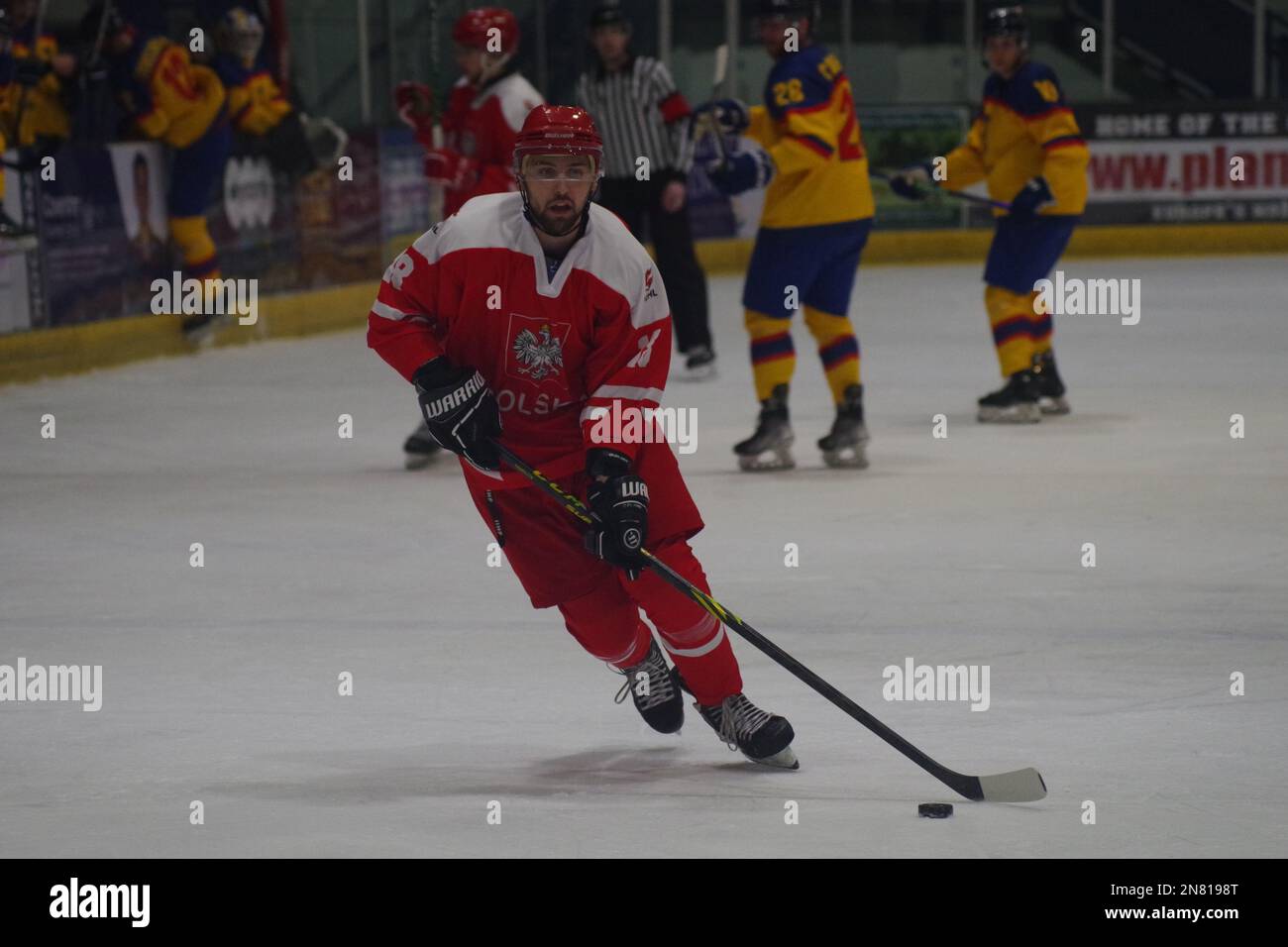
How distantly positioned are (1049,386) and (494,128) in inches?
93.0

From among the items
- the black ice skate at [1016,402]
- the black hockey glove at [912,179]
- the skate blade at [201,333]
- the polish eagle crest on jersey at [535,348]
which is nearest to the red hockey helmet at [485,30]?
the black hockey glove at [912,179]

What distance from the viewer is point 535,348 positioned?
3.64 meters

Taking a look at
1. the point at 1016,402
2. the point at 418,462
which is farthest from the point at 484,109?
the point at 1016,402

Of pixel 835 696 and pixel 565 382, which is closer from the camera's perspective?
pixel 835 696

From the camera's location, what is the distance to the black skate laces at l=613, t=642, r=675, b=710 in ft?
12.6

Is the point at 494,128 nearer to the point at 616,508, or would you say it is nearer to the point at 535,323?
the point at 535,323

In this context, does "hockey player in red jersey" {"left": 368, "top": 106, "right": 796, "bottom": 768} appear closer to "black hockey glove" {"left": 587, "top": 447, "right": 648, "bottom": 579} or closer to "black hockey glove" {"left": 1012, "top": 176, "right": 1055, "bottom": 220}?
"black hockey glove" {"left": 587, "top": 447, "right": 648, "bottom": 579}

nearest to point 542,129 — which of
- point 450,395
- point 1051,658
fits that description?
point 450,395

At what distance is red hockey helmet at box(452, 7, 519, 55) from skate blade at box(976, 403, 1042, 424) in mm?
2247

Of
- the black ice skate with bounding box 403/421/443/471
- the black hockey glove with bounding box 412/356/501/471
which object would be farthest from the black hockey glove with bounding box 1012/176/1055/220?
the black hockey glove with bounding box 412/356/501/471

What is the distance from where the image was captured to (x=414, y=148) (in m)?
12.4

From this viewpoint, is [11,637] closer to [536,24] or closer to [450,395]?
[450,395]

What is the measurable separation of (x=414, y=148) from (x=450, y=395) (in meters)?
9.03

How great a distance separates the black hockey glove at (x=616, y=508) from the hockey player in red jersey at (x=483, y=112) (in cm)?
322
